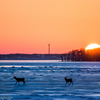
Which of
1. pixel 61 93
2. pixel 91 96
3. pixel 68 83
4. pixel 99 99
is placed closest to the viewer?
pixel 99 99

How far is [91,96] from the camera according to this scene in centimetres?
1428

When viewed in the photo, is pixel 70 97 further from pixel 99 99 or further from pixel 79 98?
pixel 99 99

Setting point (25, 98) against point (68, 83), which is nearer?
point (25, 98)

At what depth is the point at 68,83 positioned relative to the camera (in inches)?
806

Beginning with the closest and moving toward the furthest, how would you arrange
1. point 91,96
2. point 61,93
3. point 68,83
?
1. point 91,96
2. point 61,93
3. point 68,83

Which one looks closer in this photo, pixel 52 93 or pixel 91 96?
pixel 91 96

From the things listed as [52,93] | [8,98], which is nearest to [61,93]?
[52,93]

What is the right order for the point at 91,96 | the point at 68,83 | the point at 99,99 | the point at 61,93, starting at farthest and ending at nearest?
the point at 68,83
the point at 61,93
the point at 91,96
the point at 99,99

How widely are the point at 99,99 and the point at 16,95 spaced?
4.43 metres

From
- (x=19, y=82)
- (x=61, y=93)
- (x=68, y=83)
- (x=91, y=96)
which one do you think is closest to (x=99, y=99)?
(x=91, y=96)

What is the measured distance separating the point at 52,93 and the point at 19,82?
6.87m

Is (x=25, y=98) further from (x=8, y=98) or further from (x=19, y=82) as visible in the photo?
(x=19, y=82)

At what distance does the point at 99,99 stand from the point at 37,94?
3.52m

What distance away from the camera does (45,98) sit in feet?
44.8
